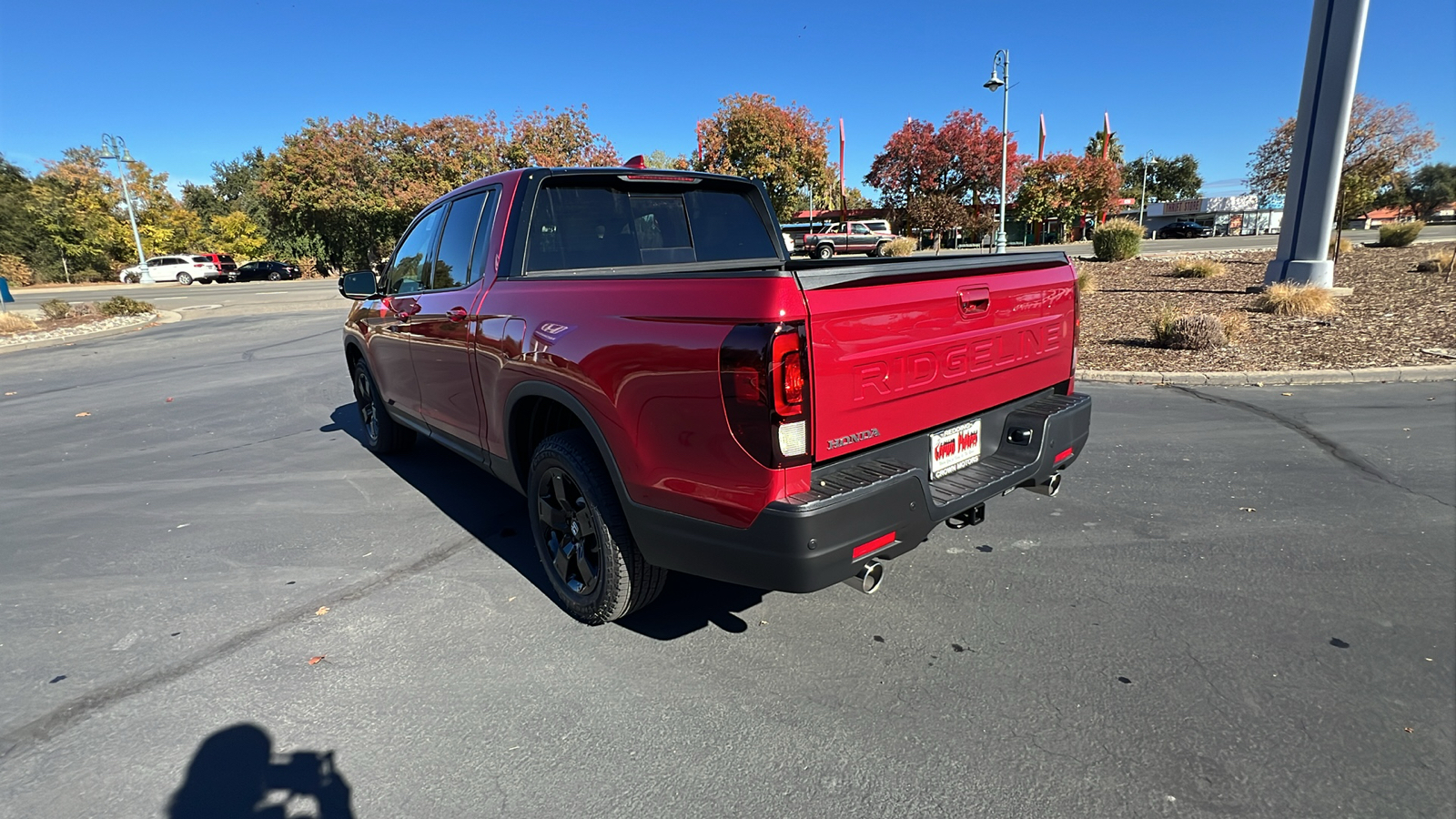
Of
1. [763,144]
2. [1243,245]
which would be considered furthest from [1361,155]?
[763,144]

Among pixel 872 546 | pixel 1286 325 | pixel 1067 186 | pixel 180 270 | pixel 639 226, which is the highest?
pixel 1067 186

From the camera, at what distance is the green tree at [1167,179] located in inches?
3494

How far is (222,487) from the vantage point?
199 inches

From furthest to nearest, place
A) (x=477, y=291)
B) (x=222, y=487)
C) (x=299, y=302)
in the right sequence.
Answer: (x=299, y=302)
(x=222, y=487)
(x=477, y=291)

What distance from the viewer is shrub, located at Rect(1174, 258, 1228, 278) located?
1427cm

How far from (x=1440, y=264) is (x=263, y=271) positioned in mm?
55678

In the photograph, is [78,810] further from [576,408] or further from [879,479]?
[879,479]

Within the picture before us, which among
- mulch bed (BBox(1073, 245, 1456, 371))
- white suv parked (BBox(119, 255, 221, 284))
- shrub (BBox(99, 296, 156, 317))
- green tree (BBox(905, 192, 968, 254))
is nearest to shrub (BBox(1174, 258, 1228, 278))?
mulch bed (BBox(1073, 245, 1456, 371))

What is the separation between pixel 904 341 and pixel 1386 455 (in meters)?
4.61

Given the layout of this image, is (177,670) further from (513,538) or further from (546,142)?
(546,142)

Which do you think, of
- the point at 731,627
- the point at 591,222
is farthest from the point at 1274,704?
the point at 591,222

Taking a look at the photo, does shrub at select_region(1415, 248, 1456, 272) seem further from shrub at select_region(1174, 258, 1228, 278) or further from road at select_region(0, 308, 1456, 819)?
road at select_region(0, 308, 1456, 819)

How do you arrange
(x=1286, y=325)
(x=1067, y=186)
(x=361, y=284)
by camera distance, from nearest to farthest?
(x=361, y=284)
(x=1286, y=325)
(x=1067, y=186)

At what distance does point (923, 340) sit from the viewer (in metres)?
2.46
